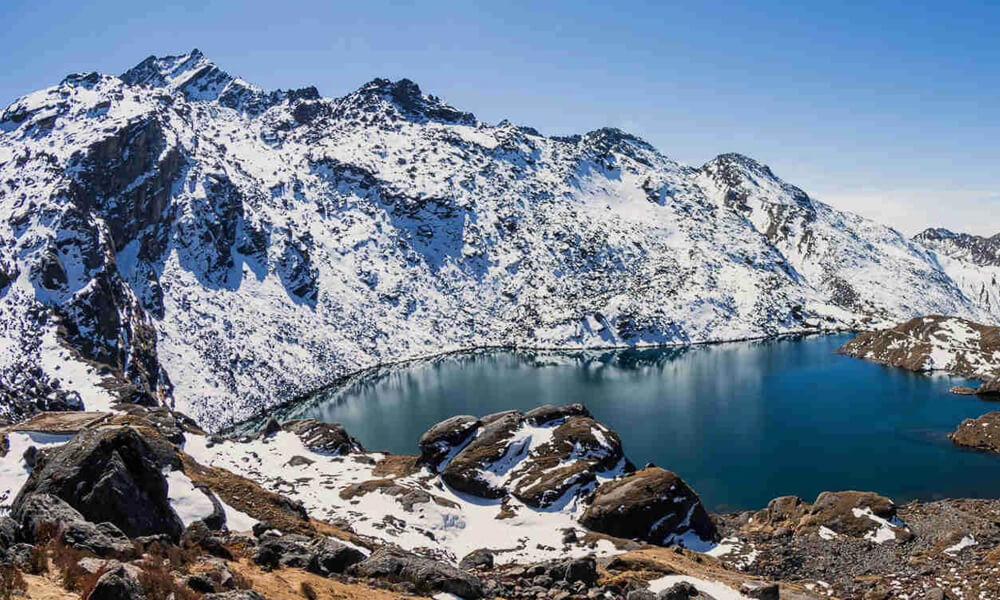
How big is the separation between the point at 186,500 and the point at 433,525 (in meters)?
24.6

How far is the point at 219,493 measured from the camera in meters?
36.5

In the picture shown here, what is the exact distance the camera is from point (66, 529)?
1730 cm

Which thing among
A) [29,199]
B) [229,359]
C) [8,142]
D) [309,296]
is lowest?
[229,359]

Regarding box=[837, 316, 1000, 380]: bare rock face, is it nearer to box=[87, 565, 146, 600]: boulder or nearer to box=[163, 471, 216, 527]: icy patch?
box=[163, 471, 216, 527]: icy patch

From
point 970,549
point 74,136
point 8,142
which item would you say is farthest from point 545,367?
point 8,142

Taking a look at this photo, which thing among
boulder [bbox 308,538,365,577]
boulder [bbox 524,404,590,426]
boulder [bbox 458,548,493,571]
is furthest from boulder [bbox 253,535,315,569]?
boulder [bbox 524,404,590,426]

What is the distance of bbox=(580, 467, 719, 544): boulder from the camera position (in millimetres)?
52906

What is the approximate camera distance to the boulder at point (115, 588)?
13367 millimetres

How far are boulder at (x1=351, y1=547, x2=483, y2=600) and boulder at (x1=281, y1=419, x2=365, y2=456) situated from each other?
48.1m

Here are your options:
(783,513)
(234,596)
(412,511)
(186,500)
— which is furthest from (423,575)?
(783,513)

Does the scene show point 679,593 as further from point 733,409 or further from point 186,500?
point 733,409

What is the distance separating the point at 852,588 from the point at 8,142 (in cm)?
20191

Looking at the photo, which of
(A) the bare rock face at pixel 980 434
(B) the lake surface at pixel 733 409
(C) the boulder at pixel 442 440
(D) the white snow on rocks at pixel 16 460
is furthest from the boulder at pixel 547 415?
(A) the bare rock face at pixel 980 434

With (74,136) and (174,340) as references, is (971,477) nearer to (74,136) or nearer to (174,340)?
(174,340)
